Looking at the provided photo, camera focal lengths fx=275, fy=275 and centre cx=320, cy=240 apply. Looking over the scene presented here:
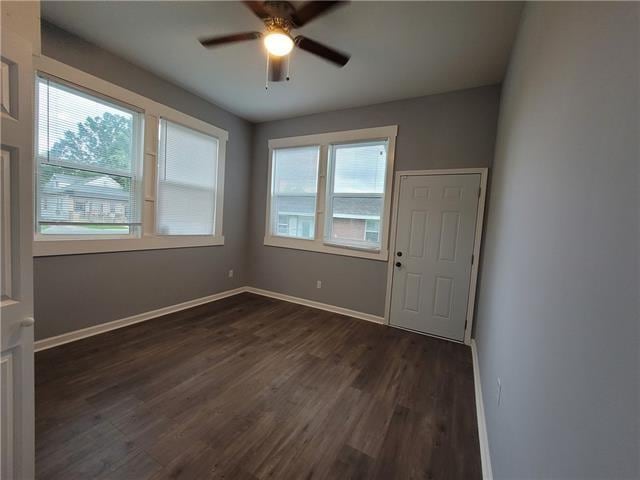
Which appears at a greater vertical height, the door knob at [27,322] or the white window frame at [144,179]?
the white window frame at [144,179]

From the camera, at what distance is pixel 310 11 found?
6.02ft

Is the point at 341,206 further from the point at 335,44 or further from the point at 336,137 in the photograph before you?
the point at 335,44

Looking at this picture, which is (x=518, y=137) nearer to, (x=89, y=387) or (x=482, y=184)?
(x=482, y=184)

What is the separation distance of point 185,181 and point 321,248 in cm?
210

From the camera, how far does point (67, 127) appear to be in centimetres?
259

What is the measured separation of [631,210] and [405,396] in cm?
215

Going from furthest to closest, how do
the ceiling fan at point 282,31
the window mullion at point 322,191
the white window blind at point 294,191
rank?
the white window blind at point 294,191
the window mullion at point 322,191
the ceiling fan at point 282,31

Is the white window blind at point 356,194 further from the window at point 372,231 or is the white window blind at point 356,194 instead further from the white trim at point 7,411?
the white trim at point 7,411

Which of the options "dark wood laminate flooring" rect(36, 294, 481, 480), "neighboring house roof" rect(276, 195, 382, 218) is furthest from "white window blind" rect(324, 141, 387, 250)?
"dark wood laminate flooring" rect(36, 294, 481, 480)

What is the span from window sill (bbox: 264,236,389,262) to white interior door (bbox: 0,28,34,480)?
3241 millimetres

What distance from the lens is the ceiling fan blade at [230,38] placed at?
6.76ft

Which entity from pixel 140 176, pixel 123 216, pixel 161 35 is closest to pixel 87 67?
pixel 161 35

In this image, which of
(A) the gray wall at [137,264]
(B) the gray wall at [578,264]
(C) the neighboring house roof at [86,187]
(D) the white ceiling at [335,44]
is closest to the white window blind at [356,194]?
(D) the white ceiling at [335,44]

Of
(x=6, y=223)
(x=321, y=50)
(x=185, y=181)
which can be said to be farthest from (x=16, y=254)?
(x=185, y=181)
